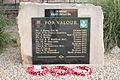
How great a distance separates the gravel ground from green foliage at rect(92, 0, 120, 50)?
30cm

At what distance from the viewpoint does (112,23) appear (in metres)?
6.81

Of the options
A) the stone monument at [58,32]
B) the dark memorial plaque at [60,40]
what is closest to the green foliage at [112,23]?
the stone monument at [58,32]

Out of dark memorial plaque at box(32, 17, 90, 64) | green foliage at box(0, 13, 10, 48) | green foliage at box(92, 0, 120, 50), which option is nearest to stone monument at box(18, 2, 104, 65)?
dark memorial plaque at box(32, 17, 90, 64)

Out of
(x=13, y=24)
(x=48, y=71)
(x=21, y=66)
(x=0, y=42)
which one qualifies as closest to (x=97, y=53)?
(x=48, y=71)

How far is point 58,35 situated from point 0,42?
148cm

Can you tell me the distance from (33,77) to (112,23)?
219 cm

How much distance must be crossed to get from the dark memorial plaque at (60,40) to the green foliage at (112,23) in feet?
2.92

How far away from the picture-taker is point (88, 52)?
20.0 feet

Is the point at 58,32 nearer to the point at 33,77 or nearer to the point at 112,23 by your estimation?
the point at 33,77

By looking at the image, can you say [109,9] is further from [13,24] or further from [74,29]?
[13,24]

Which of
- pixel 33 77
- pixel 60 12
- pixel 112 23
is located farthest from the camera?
pixel 112 23

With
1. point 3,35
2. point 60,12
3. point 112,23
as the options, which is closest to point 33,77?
point 60,12

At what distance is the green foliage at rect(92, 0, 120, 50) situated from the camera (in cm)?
677

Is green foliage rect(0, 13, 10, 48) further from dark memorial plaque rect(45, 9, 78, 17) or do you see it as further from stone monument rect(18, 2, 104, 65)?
dark memorial plaque rect(45, 9, 78, 17)
